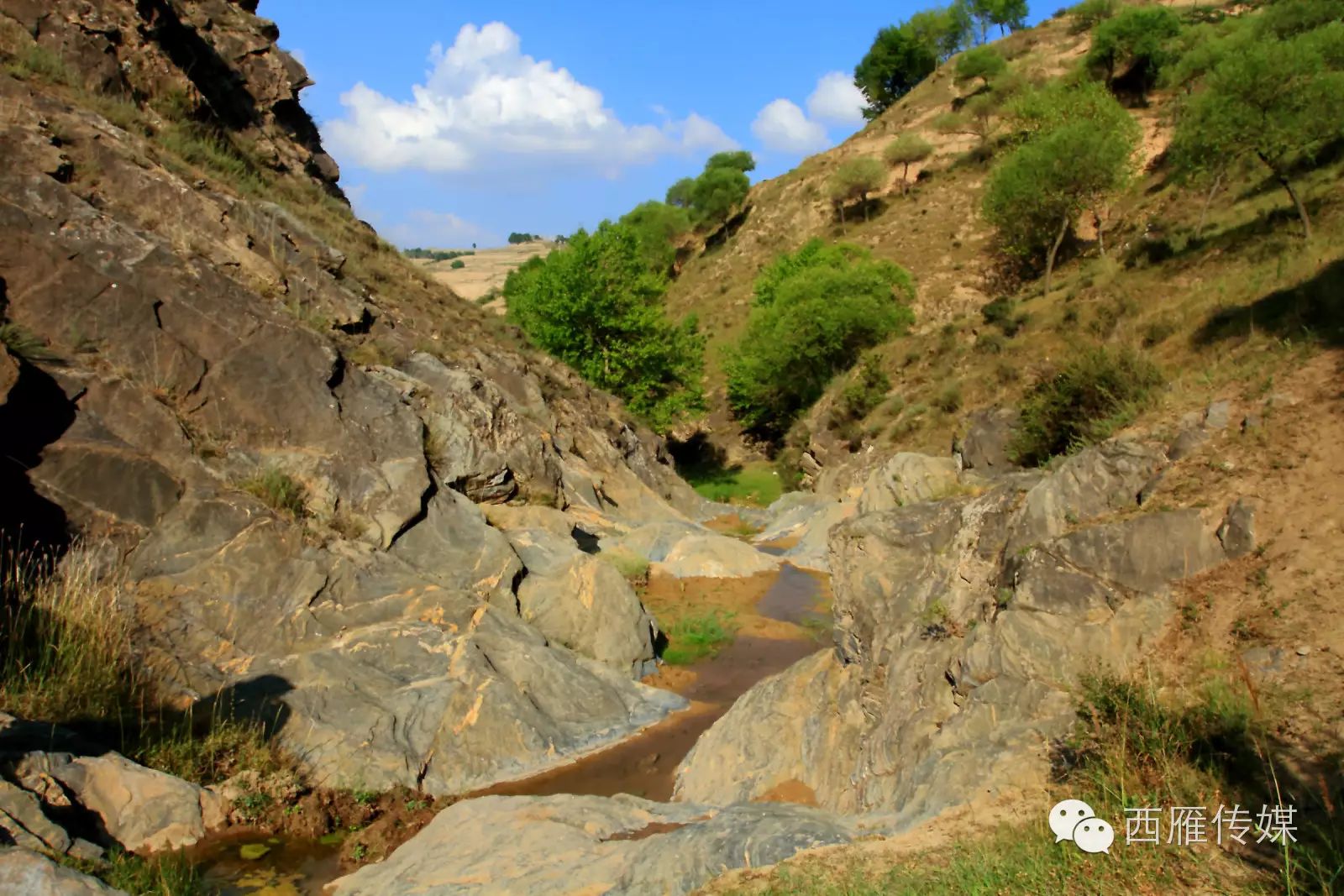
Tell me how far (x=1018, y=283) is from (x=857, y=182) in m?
19.5

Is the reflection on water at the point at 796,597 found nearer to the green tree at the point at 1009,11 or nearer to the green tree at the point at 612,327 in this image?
the green tree at the point at 612,327

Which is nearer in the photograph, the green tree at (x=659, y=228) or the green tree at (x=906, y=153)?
the green tree at (x=906, y=153)

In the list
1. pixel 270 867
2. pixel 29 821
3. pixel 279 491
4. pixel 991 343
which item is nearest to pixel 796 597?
pixel 279 491

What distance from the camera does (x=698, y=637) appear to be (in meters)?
15.9

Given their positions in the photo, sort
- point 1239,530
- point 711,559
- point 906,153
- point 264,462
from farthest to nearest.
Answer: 1. point 906,153
2. point 711,559
3. point 264,462
4. point 1239,530

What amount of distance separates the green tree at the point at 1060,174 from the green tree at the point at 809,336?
6.43 metres

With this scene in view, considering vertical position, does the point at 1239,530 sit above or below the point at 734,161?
below

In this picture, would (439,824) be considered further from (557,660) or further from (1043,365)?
(1043,365)

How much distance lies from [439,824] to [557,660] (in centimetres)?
482

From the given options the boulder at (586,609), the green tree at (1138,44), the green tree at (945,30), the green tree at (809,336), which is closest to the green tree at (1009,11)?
the green tree at (945,30)

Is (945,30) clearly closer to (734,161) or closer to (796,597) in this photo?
(734,161)

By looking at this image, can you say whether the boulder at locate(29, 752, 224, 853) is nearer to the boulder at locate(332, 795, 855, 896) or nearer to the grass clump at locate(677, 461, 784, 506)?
the boulder at locate(332, 795, 855, 896)

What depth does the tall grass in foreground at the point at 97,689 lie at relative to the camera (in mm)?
8539

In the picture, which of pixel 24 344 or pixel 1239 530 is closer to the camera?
pixel 1239 530
